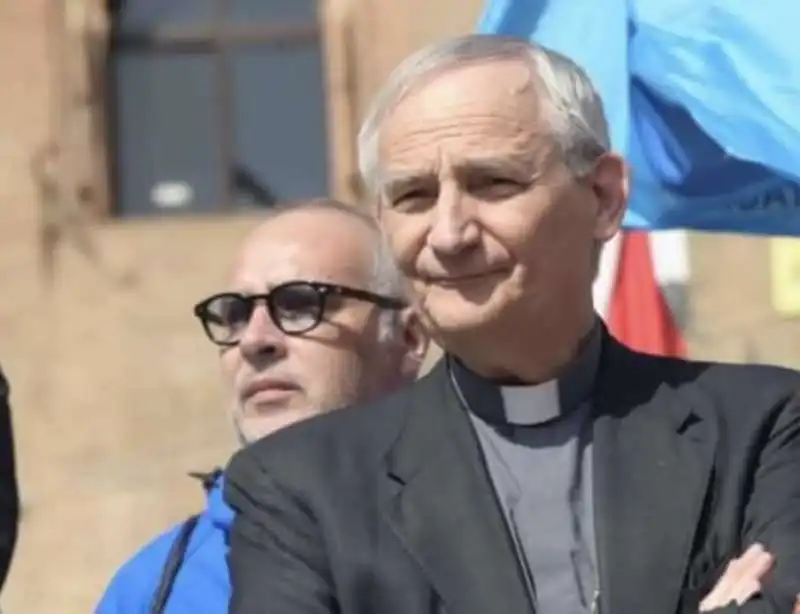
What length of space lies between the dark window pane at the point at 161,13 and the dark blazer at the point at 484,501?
21.5 feet

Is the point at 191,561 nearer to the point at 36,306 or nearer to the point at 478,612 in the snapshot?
the point at 478,612

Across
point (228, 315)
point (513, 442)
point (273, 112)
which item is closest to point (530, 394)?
point (513, 442)

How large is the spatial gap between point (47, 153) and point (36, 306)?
571 mm

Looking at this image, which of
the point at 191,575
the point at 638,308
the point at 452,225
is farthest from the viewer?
the point at 638,308

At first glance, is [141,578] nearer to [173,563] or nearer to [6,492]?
[173,563]

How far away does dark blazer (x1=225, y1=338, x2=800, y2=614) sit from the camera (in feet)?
7.07

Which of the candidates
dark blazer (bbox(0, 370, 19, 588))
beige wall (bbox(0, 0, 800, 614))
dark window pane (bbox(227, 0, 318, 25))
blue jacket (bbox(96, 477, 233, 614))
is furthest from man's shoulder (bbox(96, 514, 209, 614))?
dark window pane (bbox(227, 0, 318, 25))

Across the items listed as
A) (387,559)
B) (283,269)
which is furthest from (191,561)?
(387,559)

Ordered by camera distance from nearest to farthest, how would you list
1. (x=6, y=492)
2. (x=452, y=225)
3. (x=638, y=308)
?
(x=452, y=225) → (x=6, y=492) → (x=638, y=308)

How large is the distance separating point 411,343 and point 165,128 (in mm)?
5763

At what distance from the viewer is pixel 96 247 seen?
8.54 meters

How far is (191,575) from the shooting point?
2.81m

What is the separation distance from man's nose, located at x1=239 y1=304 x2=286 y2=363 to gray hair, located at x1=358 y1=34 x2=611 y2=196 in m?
0.70

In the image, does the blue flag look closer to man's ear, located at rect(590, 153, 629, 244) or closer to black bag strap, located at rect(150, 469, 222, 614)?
black bag strap, located at rect(150, 469, 222, 614)
